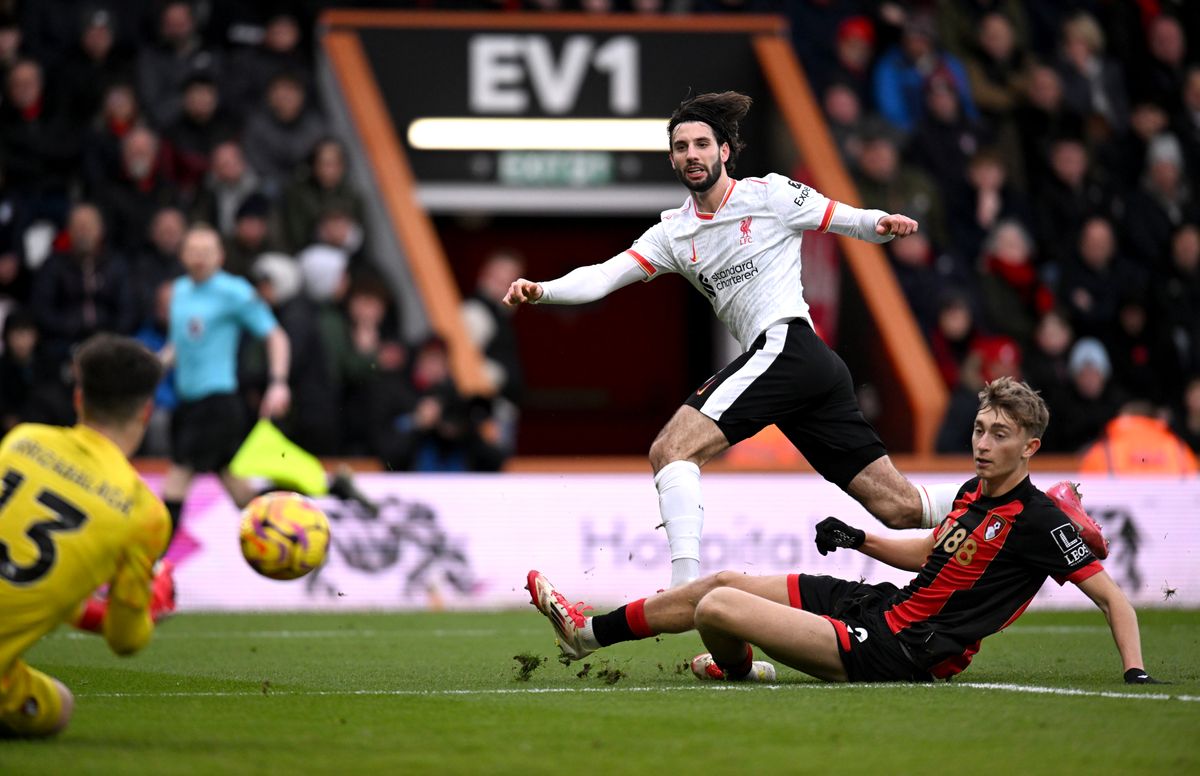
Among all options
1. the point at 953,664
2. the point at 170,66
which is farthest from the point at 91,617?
the point at 170,66

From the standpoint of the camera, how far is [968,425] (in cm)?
1409

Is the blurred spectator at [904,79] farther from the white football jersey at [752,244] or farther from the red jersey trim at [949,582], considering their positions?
the red jersey trim at [949,582]

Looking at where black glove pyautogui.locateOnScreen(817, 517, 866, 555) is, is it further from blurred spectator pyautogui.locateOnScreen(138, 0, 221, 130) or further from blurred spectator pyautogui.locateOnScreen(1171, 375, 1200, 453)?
blurred spectator pyautogui.locateOnScreen(138, 0, 221, 130)

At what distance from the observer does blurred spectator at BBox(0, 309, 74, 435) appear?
12859mm

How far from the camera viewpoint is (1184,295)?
16094 mm

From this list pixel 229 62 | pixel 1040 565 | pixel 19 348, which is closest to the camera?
pixel 1040 565

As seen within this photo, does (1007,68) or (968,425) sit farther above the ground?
(1007,68)

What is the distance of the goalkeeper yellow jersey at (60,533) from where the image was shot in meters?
5.24

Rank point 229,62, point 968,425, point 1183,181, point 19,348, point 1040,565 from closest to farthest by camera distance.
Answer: point 1040,565 → point 19,348 → point 968,425 → point 229,62 → point 1183,181

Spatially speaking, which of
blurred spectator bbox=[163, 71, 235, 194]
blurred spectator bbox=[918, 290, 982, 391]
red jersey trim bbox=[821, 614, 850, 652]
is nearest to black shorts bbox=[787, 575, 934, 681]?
red jersey trim bbox=[821, 614, 850, 652]

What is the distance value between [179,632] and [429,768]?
18.3ft

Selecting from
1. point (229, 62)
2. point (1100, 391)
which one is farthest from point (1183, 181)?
point (229, 62)

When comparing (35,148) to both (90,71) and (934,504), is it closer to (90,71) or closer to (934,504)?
(90,71)

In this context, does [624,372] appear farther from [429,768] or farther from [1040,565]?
[429,768]
